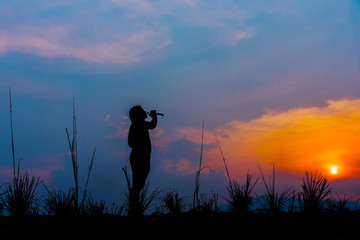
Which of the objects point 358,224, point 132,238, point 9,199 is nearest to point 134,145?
point 9,199

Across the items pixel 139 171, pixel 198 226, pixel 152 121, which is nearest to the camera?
pixel 198 226

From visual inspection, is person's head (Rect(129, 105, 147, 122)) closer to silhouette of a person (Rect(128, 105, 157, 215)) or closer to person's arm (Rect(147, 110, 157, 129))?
→ silhouette of a person (Rect(128, 105, 157, 215))

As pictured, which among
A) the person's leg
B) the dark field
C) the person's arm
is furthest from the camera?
the person's arm

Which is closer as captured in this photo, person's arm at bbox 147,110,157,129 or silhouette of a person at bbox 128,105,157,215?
silhouette of a person at bbox 128,105,157,215

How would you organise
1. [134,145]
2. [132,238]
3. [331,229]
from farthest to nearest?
[134,145]
[331,229]
[132,238]

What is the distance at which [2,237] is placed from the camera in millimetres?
4645

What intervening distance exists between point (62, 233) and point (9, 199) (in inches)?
56.1

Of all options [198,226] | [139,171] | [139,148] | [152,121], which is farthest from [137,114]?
[198,226]

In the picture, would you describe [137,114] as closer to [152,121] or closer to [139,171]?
[152,121]

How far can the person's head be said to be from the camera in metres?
7.48

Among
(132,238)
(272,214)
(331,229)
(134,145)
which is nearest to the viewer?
(132,238)

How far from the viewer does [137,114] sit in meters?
7.50

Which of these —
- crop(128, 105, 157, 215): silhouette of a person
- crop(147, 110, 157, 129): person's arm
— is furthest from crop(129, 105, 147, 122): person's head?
crop(147, 110, 157, 129): person's arm

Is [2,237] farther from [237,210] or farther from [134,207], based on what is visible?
[237,210]
